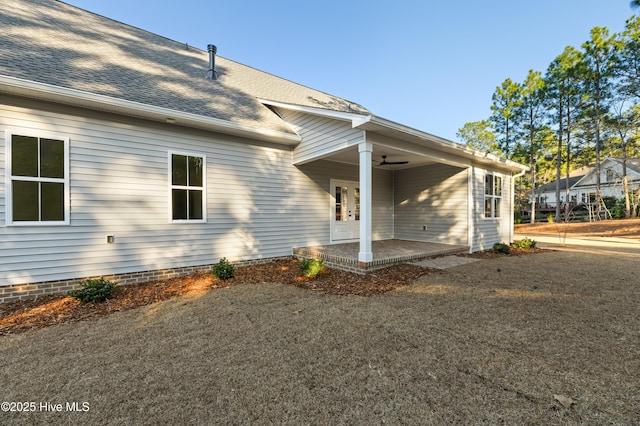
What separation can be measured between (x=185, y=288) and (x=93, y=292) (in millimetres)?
1306

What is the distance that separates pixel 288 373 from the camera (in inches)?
91.0

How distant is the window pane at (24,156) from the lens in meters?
4.22

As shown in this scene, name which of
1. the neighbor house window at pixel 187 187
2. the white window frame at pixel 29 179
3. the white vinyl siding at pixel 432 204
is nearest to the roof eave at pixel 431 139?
the white vinyl siding at pixel 432 204

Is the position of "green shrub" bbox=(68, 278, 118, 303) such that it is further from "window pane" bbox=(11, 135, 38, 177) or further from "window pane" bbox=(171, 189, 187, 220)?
"window pane" bbox=(11, 135, 38, 177)

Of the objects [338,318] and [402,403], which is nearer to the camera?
[402,403]

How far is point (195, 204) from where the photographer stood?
19.3 ft

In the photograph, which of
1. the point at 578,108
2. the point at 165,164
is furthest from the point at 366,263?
the point at 578,108

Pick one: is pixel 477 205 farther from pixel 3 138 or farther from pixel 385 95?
pixel 385 95

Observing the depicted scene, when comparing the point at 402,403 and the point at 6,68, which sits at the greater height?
the point at 6,68

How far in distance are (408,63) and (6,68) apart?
14.3m

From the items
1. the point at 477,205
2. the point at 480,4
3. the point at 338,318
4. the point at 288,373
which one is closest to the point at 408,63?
the point at 480,4

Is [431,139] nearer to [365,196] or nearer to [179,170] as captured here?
[365,196]

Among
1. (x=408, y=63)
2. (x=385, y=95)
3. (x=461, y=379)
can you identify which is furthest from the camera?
(x=385, y=95)

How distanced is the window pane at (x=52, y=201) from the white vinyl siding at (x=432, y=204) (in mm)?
9062
